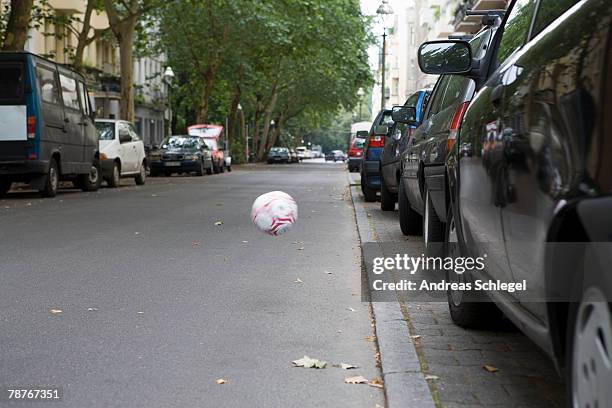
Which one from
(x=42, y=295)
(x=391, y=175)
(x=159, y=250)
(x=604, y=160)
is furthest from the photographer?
(x=391, y=175)

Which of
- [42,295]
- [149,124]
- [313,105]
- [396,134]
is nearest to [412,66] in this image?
[313,105]

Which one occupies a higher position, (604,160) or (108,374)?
(604,160)

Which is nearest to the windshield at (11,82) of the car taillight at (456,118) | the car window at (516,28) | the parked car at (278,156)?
the car taillight at (456,118)

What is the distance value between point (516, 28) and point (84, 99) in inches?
754

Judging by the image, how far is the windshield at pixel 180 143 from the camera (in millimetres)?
38625

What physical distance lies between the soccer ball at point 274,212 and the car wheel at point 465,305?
299 centimetres

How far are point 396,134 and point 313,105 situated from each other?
209 ft

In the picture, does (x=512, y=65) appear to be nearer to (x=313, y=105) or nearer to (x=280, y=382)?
(x=280, y=382)

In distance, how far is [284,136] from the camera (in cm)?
10838

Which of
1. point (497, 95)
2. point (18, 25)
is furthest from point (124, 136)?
point (497, 95)

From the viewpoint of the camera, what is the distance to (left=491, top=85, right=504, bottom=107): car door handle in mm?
4383

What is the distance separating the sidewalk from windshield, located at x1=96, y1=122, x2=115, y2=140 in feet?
67.7

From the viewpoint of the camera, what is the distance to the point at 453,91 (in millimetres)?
8375

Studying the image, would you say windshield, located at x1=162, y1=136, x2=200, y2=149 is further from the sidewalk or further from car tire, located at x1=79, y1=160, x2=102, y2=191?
the sidewalk
